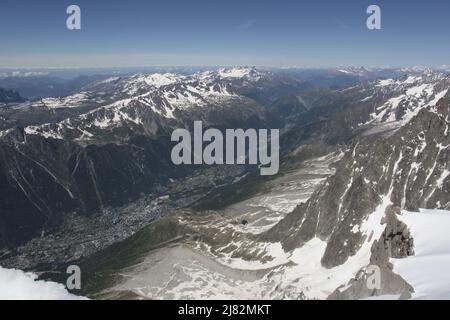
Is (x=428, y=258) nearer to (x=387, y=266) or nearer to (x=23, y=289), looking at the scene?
(x=387, y=266)

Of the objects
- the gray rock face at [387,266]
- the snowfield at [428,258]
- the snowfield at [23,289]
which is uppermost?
the snowfield at [23,289]

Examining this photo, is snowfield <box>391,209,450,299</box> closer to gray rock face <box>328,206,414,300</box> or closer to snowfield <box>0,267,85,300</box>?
gray rock face <box>328,206,414,300</box>

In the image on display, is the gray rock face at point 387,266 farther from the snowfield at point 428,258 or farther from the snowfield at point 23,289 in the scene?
the snowfield at point 23,289

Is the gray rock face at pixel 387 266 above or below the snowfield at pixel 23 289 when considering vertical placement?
below

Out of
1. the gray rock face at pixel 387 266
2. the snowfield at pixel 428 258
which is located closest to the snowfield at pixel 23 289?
the snowfield at pixel 428 258

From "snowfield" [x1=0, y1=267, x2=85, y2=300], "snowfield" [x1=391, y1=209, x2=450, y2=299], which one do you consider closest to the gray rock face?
"snowfield" [x1=391, y1=209, x2=450, y2=299]
